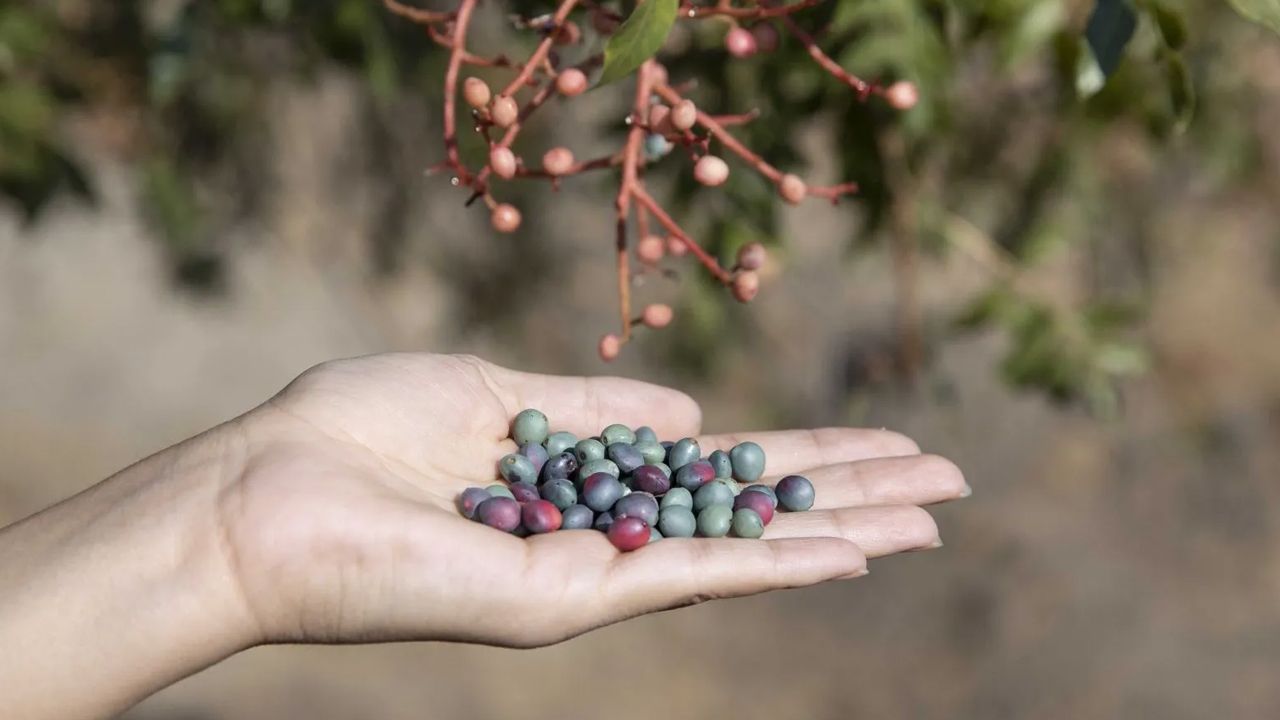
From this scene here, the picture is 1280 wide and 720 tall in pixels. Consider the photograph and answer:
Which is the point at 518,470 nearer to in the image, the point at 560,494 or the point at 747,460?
the point at 560,494

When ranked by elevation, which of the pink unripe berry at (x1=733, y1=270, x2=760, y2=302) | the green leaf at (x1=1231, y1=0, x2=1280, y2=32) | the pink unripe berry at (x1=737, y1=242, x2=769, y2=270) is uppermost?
the green leaf at (x1=1231, y1=0, x2=1280, y2=32)

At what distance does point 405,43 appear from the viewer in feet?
11.1

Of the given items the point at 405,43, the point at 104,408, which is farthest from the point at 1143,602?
the point at 104,408

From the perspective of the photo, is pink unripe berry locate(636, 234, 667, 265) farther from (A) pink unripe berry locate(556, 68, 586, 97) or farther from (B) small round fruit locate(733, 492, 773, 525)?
→ (B) small round fruit locate(733, 492, 773, 525)

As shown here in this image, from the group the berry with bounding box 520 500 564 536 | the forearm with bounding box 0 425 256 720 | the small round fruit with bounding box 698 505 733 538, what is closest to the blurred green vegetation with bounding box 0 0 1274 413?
the small round fruit with bounding box 698 505 733 538

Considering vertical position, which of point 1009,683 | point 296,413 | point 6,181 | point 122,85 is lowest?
point 1009,683

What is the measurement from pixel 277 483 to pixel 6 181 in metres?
1.61

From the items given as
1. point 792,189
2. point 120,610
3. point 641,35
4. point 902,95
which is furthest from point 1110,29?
point 120,610

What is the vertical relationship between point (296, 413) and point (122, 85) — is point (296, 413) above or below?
below

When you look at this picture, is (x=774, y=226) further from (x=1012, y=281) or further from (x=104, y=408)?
(x=104, y=408)

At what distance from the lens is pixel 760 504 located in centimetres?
241

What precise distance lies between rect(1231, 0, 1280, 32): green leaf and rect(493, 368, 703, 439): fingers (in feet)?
Answer: 4.93

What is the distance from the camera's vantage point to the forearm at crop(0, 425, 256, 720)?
2068 millimetres

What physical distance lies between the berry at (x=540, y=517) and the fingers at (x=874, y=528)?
414mm
